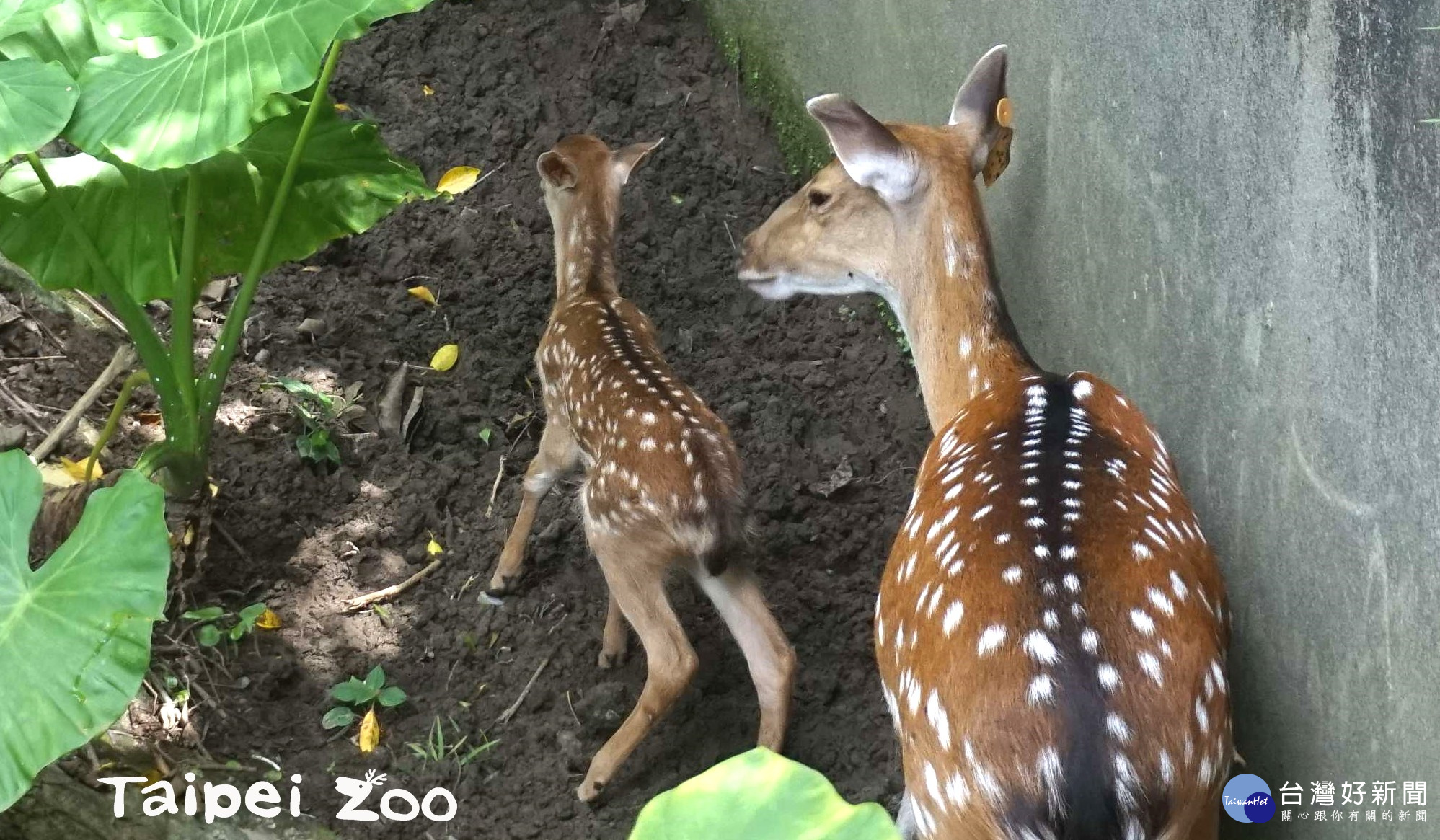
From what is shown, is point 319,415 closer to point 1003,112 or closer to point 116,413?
point 116,413

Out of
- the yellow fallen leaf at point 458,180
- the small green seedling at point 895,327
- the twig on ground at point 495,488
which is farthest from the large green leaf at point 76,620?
the small green seedling at point 895,327

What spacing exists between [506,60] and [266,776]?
3084 mm

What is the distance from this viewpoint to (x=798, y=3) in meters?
5.02

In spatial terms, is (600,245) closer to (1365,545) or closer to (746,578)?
(746,578)

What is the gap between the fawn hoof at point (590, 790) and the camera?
3275 mm

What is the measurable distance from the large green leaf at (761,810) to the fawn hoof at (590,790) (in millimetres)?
1936

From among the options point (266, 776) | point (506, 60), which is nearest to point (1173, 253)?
point (266, 776)

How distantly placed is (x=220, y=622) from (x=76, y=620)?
0.99m

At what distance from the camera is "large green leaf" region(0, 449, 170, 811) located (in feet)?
8.55

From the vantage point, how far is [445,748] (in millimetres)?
3422

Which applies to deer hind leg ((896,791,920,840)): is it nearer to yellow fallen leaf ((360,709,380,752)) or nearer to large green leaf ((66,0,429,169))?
yellow fallen leaf ((360,709,380,752))

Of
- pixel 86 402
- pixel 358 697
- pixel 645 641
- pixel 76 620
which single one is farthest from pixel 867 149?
pixel 86 402

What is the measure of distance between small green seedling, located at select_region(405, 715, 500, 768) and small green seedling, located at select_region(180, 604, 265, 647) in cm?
58

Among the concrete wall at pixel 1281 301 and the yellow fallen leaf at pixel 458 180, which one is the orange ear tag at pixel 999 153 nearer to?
the concrete wall at pixel 1281 301
